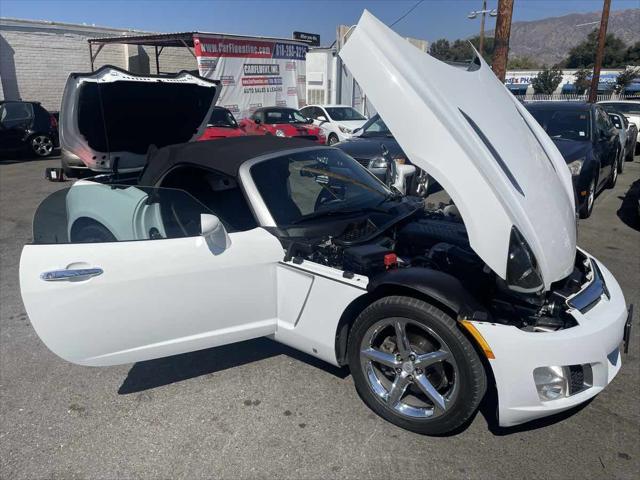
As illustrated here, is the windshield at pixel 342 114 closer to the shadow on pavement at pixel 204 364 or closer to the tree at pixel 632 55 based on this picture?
the shadow on pavement at pixel 204 364

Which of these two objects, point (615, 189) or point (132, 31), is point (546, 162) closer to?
point (615, 189)

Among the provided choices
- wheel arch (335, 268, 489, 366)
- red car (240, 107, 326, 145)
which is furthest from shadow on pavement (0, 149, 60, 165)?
wheel arch (335, 268, 489, 366)

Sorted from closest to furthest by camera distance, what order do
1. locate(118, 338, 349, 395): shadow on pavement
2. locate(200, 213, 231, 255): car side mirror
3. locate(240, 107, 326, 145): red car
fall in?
locate(200, 213, 231, 255): car side mirror → locate(118, 338, 349, 395): shadow on pavement → locate(240, 107, 326, 145): red car

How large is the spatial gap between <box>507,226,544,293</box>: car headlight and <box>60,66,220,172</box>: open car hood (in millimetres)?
3515

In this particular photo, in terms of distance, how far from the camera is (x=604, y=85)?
5312cm

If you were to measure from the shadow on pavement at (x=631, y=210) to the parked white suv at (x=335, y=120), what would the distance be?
8288mm

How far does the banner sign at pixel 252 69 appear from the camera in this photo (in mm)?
18672

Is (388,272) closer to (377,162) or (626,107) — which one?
(377,162)

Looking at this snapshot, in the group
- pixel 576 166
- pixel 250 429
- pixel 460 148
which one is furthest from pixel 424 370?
pixel 576 166

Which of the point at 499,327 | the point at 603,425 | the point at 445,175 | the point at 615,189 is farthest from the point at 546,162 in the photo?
the point at 615,189

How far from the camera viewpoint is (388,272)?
2689 mm

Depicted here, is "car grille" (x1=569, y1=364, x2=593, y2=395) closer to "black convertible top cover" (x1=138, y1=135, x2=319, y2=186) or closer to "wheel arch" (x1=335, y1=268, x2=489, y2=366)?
"wheel arch" (x1=335, y1=268, x2=489, y2=366)

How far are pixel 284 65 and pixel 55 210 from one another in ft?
65.2

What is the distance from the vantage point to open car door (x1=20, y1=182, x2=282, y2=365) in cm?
265
